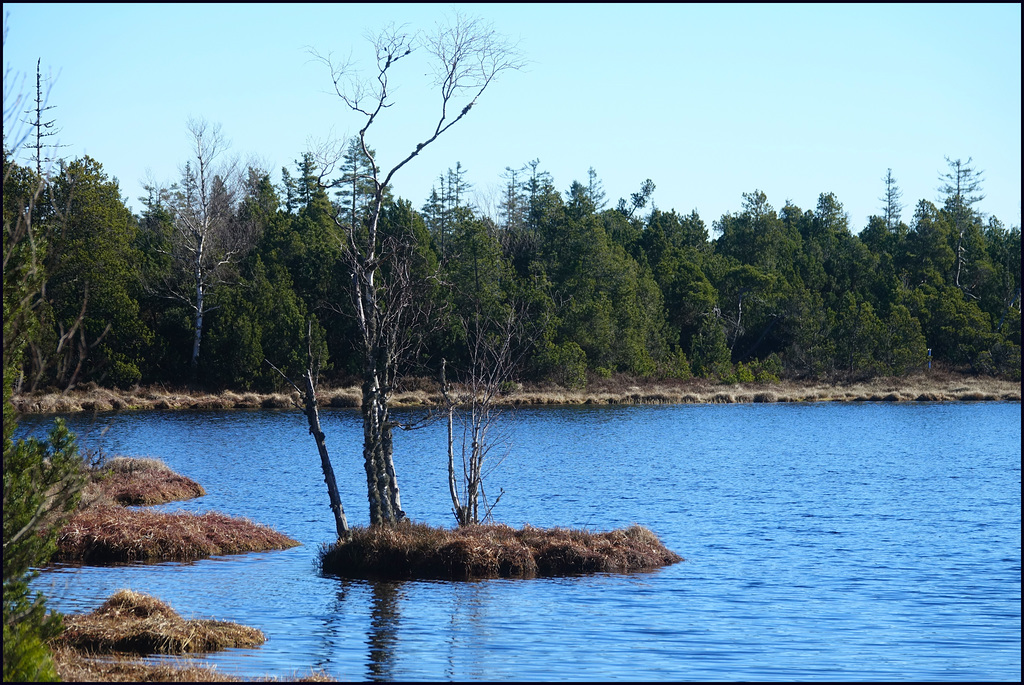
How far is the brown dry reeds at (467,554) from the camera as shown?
62.0ft

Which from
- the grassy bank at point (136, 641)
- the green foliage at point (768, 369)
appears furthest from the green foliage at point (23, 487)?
the green foliage at point (768, 369)

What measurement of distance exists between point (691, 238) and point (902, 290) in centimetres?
2437

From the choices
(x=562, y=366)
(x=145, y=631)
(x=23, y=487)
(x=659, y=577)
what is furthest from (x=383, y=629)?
(x=562, y=366)

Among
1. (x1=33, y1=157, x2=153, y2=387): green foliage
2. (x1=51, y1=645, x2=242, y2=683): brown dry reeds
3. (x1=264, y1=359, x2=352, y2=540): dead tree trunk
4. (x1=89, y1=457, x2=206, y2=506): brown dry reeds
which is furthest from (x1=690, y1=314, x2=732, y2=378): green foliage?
(x1=51, y1=645, x2=242, y2=683): brown dry reeds

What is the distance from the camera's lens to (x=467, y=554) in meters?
18.9

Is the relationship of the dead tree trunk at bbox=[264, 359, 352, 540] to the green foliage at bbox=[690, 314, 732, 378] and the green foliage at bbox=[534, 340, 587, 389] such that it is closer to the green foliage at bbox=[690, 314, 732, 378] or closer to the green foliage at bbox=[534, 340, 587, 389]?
the green foliage at bbox=[534, 340, 587, 389]

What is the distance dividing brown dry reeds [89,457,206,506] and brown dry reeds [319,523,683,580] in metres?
9.17

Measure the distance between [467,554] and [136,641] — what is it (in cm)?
750

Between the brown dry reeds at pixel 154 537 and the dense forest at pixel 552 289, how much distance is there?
29.5 metres

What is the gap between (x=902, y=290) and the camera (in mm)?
94750

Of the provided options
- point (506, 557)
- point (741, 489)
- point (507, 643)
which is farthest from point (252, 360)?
point (507, 643)

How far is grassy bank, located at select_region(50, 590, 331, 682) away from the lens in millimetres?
10430

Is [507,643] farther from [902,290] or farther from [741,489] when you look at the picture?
[902,290]

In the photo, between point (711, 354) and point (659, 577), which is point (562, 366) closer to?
point (711, 354)
